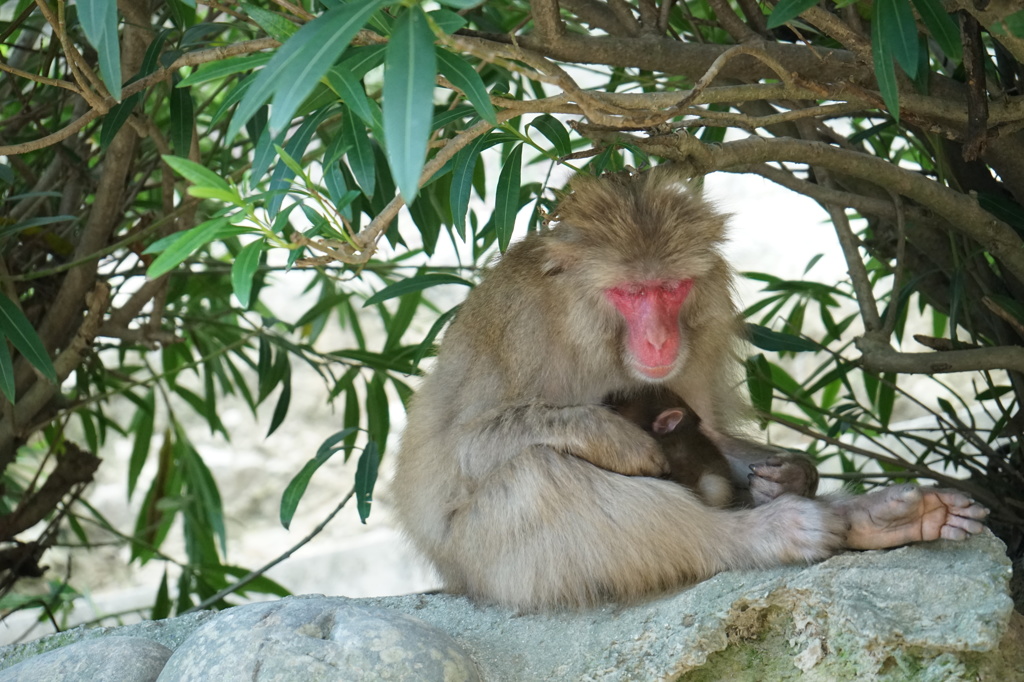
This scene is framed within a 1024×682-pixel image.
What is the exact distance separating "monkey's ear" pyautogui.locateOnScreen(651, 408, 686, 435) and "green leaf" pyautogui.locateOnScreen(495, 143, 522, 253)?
758mm

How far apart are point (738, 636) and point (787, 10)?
1.58 metres

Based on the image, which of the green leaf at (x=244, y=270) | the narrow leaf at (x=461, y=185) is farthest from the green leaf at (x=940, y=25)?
the green leaf at (x=244, y=270)

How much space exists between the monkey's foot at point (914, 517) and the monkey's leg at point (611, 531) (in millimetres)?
110

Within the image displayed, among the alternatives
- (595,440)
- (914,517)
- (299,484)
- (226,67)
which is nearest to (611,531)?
(595,440)

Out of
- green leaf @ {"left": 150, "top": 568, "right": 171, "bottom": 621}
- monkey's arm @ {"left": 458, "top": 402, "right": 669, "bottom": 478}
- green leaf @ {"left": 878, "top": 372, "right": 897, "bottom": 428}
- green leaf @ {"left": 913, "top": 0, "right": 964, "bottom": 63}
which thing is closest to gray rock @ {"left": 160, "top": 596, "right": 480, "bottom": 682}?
monkey's arm @ {"left": 458, "top": 402, "right": 669, "bottom": 478}

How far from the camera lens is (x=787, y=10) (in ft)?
8.54

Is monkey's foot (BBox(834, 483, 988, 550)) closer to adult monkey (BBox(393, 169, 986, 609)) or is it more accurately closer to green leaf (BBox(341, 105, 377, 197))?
adult monkey (BBox(393, 169, 986, 609))

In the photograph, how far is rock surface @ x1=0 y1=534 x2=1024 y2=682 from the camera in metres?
2.68

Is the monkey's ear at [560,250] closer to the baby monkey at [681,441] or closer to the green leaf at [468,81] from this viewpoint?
the baby monkey at [681,441]

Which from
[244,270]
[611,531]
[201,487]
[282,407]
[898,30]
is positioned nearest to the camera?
[244,270]

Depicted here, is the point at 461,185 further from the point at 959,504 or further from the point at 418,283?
the point at 959,504

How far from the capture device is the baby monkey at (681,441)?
11.4ft

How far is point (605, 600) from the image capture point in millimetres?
3195

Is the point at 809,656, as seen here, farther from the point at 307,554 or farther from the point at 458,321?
the point at 307,554
